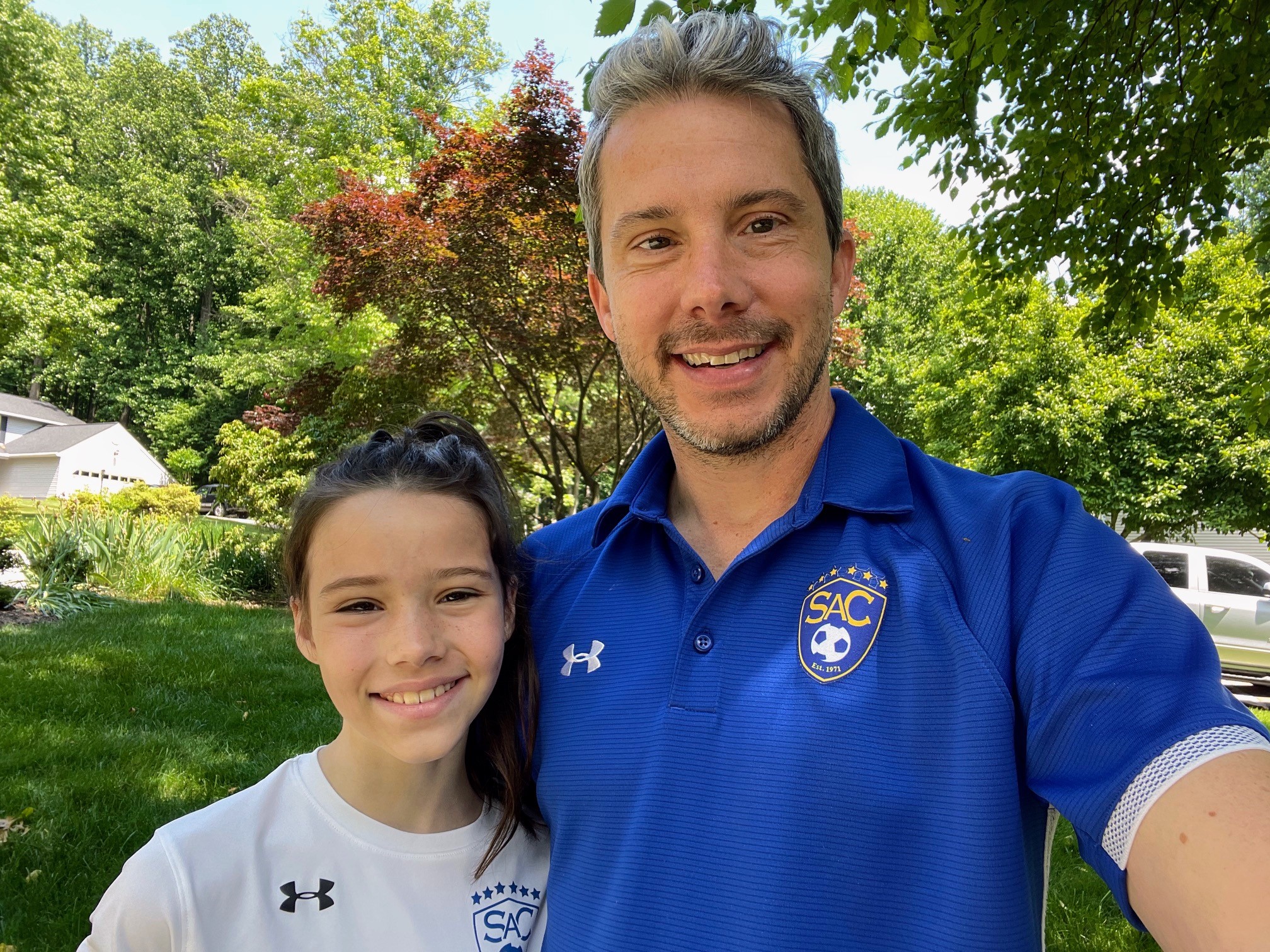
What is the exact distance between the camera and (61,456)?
3762 centimetres

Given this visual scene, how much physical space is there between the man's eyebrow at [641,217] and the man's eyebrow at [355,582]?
0.90m

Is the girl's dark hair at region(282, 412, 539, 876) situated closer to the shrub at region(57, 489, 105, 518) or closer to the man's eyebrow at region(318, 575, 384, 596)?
the man's eyebrow at region(318, 575, 384, 596)

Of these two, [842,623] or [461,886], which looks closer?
[842,623]

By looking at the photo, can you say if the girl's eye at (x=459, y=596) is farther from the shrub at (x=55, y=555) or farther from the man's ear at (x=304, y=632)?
the shrub at (x=55, y=555)

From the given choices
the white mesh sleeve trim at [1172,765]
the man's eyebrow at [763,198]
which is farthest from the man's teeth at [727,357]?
the white mesh sleeve trim at [1172,765]

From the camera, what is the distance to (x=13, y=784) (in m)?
4.61

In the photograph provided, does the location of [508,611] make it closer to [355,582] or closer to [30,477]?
[355,582]

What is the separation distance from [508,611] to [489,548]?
152mm

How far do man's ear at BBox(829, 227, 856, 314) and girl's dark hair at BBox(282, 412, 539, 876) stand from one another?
0.94 m

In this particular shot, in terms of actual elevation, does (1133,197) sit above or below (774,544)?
above

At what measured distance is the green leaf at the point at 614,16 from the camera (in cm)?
267

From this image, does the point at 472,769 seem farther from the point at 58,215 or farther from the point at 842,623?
the point at 58,215

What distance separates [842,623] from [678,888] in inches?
19.7

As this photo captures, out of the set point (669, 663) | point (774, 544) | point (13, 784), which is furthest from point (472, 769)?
point (13, 784)
